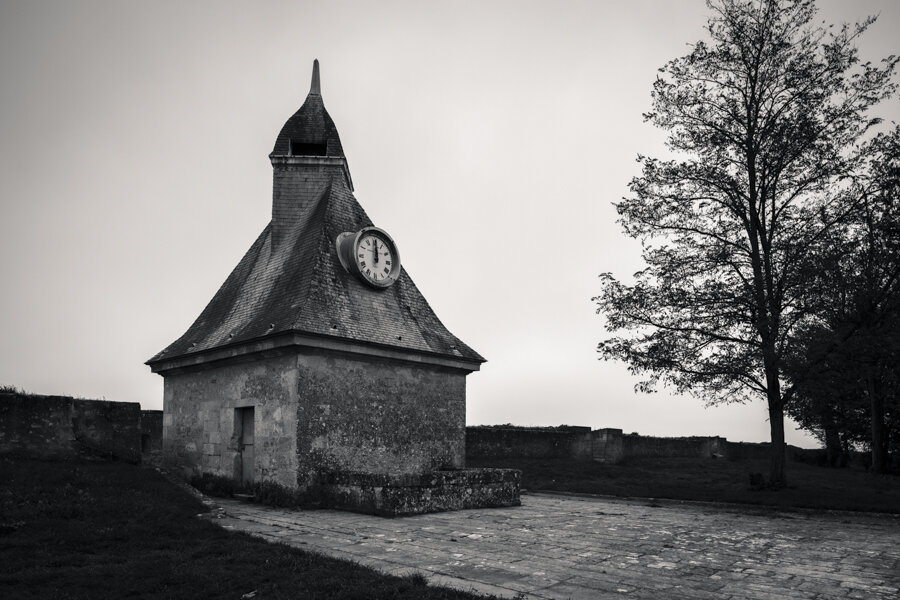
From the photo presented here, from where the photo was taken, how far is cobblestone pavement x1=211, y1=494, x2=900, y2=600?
693 centimetres

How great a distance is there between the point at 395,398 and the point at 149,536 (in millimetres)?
7044

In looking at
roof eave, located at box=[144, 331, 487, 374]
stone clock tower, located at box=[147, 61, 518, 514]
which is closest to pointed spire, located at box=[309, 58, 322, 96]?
stone clock tower, located at box=[147, 61, 518, 514]

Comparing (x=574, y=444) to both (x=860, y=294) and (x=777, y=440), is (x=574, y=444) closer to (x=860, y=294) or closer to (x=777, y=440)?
(x=777, y=440)

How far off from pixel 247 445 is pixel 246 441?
3.8 inches

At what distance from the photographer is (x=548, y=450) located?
1103 inches

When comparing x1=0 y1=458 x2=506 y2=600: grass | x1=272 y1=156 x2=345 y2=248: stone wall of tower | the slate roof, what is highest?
x1=272 y1=156 x2=345 y2=248: stone wall of tower

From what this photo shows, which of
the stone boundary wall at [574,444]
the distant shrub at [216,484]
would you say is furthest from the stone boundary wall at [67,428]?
the stone boundary wall at [574,444]

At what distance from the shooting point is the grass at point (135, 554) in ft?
21.1

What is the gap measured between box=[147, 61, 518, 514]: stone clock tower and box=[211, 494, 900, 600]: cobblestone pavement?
85 cm

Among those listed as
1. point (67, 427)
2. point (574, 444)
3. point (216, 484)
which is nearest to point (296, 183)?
point (216, 484)

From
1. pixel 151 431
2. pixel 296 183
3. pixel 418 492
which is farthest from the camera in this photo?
pixel 151 431

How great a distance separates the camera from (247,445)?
15.1 m

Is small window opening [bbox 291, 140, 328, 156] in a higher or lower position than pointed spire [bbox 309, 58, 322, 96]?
lower

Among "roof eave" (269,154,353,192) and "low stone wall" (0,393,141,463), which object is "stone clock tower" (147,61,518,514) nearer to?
"roof eave" (269,154,353,192)
